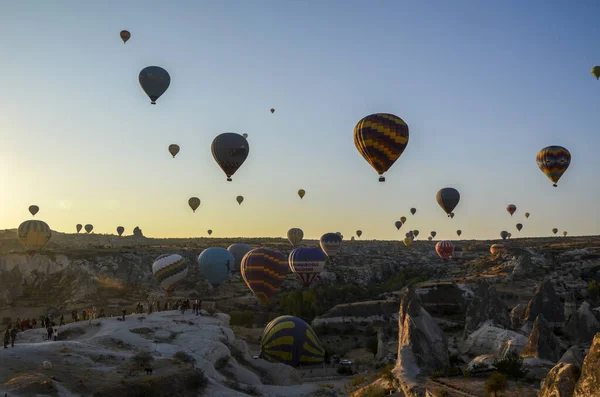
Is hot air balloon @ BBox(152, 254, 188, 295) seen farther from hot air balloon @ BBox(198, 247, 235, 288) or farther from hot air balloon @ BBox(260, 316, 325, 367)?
hot air balloon @ BBox(260, 316, 325, 367)

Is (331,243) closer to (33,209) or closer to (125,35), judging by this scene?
(125,35)

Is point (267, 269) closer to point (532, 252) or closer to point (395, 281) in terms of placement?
point (395, 281)

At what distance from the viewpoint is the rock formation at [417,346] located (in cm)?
2533

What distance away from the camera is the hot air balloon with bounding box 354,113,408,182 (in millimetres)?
37906

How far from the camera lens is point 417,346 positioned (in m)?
26.4

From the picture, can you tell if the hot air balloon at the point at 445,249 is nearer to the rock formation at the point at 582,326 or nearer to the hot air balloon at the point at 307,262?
the hot air balloon at the point at 307,262

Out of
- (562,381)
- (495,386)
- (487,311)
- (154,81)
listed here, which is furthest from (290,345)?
(154,81)

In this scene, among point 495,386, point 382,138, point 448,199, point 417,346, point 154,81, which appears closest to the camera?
point 495,386

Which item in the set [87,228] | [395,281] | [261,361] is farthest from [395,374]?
[87,228]

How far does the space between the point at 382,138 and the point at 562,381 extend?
2464 centimetres

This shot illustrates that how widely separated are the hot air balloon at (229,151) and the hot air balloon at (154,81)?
6.24m

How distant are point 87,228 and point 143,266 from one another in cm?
7307

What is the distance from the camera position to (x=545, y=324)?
26.9 meters

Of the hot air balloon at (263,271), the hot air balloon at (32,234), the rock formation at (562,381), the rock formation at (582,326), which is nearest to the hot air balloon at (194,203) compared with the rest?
the hot air balloon at (32,234)
